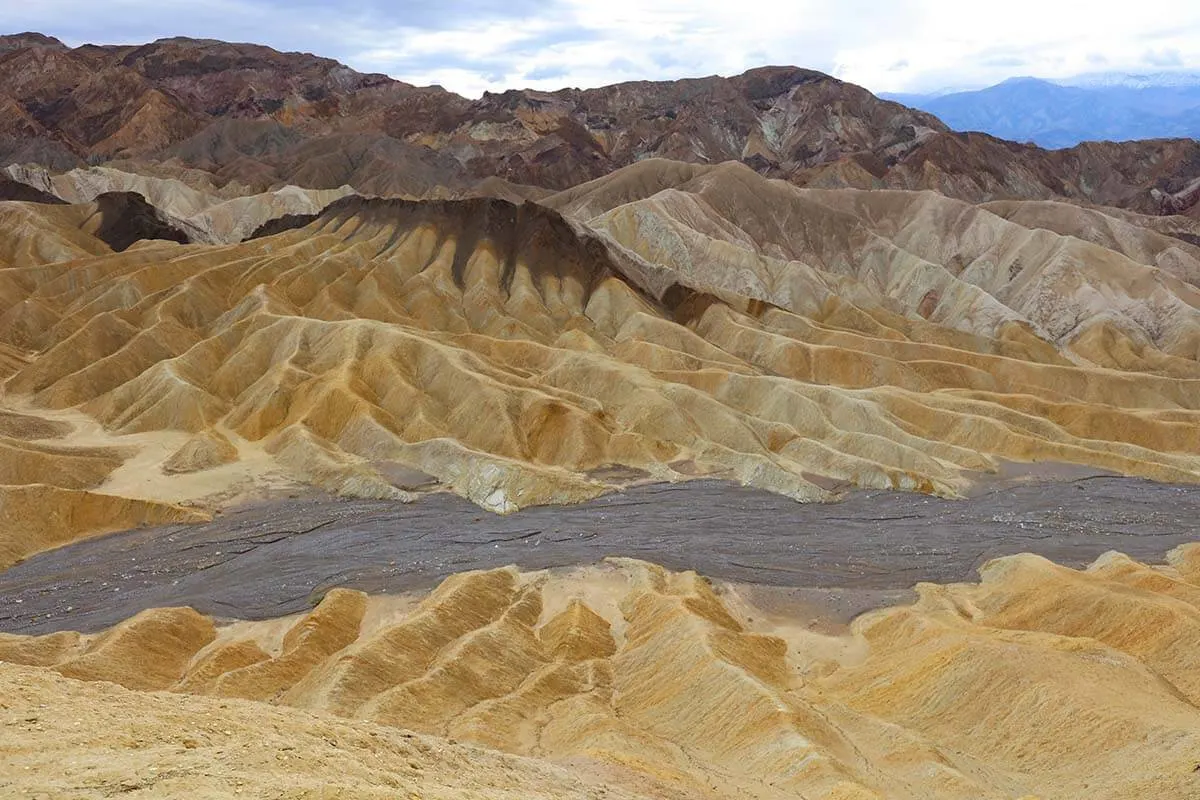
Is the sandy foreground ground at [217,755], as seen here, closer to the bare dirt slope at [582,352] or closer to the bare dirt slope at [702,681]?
the bare dirt slope at [702,681]

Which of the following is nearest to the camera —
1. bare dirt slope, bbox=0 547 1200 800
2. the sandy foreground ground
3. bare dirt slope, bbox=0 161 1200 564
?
the sandy foreground ground

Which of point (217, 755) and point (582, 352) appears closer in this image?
point (217, 755)

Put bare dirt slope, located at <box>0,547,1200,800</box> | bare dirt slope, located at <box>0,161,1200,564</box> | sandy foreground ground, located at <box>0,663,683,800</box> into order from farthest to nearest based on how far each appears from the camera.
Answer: bare dirt slope, located at <box>0,161,1200,564</box> → bare dirt slope, located at <box>0,547,1200,800</box> → sandy foreground ground, located at <box>0,663,683,800</box>

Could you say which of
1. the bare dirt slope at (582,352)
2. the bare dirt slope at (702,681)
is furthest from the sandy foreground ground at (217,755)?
the bare dirt slope at (582,352)

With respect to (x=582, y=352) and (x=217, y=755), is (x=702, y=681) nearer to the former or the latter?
(x=217, y=755)

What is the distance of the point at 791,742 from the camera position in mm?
30094

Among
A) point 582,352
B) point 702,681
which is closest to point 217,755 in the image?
point 702,681

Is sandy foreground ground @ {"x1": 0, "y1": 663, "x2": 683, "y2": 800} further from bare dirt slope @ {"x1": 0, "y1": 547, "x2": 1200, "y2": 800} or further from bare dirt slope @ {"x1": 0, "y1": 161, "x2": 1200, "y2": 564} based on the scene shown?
bare dirt slope @ {"x1": 0, "y1": 161, "x2": 1200, "y2": 564}

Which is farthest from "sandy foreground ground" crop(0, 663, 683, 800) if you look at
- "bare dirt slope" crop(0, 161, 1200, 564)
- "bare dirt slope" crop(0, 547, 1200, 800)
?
"bare dirt slope" crop(0, 161, 1200, 564)

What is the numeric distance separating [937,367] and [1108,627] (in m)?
60.6

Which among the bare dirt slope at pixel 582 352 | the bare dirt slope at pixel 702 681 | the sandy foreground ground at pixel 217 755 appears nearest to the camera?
the sandy foreground ground at pixel 217 755

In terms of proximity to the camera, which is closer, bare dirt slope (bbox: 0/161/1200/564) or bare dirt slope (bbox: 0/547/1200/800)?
bare dirt slope (bbox: 0/547/1200/800)

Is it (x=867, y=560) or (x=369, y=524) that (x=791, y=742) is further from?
(x=369, y=524)

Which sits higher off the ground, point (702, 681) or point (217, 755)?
point (217, 755)
